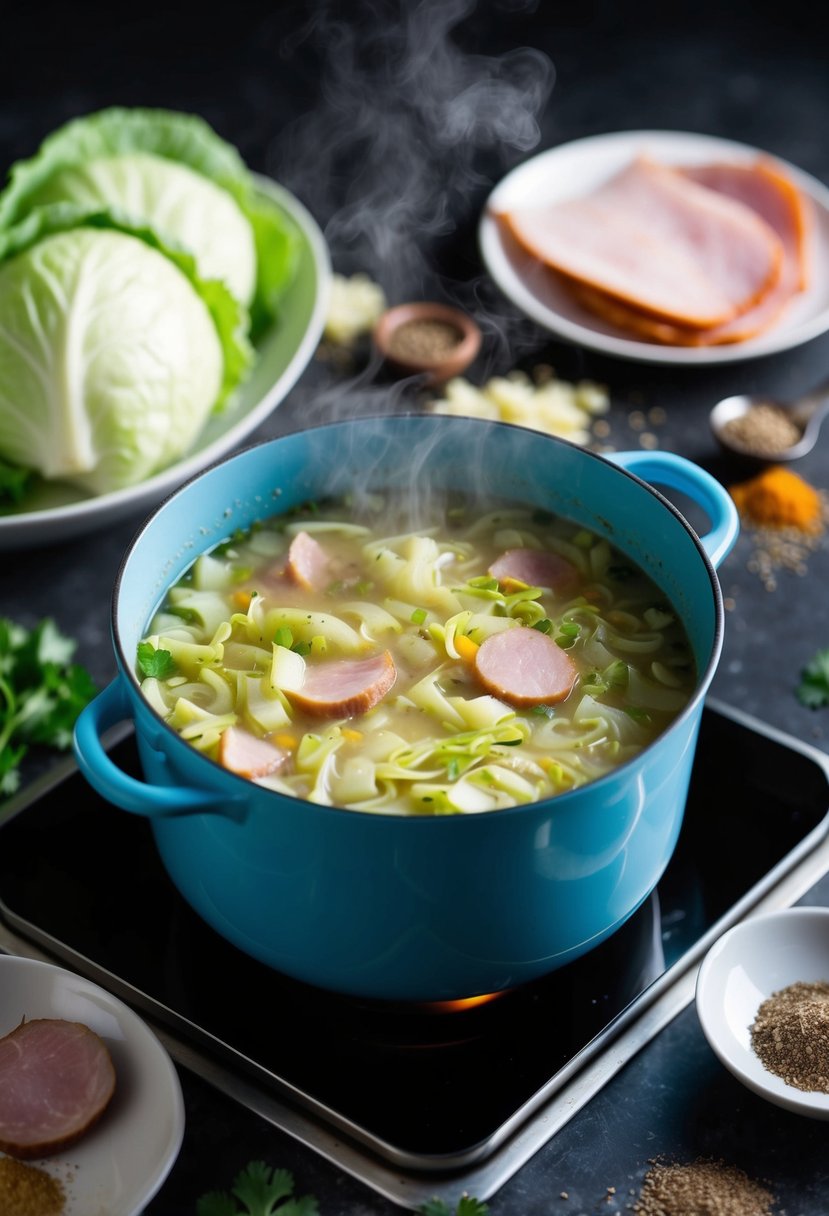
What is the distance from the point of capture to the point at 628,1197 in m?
2.00

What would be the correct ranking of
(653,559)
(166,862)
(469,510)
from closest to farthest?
(166,862)
(653,559)
(469,510)

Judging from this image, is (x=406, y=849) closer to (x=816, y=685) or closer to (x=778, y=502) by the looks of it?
(x=816, y=685)

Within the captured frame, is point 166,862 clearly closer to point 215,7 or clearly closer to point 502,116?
point 502,116

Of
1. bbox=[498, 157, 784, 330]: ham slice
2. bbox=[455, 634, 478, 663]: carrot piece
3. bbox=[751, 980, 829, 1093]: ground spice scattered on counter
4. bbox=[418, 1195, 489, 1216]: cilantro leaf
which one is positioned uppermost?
bbox=[455, 634, 478, 663]: carrot piece

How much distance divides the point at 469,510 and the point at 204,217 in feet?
5.66

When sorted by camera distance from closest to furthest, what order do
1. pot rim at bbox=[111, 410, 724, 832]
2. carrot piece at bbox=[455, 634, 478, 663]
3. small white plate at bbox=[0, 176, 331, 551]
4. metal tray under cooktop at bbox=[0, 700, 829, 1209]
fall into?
pot rim at bbox=[111, 410, 724, 832], metal tray under cooktop at bbox=[0, 700, 829, 1209], carrot piece at bbox=[455, 634, 478, 663], small white plate at bbox=[0, 176, 331, 551]

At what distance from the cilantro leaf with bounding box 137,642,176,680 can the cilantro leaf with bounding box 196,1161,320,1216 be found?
826 mm

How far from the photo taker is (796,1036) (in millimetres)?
2145

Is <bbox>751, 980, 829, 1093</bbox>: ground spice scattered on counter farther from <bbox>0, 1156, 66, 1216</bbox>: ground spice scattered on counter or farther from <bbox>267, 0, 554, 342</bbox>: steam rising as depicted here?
<bbox>267, 0, 554, 342</bbox>: steam rising

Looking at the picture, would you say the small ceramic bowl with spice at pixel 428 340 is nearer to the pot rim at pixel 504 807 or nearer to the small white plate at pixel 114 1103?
the pot rim at pixel 504 807

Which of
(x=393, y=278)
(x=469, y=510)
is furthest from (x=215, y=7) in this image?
(x=469, y=510)

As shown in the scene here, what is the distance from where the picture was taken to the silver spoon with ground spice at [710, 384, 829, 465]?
3643 mm

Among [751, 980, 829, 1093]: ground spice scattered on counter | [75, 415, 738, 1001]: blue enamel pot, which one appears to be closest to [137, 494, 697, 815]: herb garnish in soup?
[75, 415, 738, 1001]: blue enamel pot

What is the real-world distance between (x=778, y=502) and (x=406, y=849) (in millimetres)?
2111
